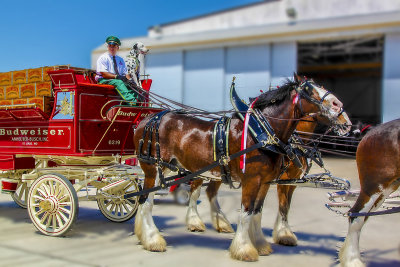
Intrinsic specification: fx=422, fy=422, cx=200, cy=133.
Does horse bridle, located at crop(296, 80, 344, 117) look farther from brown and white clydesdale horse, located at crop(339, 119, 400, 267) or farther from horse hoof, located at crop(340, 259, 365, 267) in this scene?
horse hoof, located at crop(340, 259, 365, 267)

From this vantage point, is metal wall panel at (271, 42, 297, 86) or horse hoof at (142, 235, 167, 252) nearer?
horse hoof at (142, 235, 167, 252)

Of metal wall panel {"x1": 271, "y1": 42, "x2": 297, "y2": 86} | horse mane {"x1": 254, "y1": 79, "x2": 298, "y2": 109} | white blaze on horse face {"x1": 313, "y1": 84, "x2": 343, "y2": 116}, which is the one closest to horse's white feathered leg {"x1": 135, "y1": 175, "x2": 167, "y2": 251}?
horse mane {"x1": 254, "y1": 79, "x2": 298, "y2": 109}

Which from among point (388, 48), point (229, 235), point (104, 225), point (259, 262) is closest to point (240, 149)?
point (259, 262)

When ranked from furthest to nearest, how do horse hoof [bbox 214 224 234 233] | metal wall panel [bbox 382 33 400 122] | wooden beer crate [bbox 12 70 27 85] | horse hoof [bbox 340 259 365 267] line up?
1. metal wall panel [bbox 382 33 400 122]
2. wooden beer crate [bbox 12 70 27 85]
3. horse hoof [bbox 214 224 234 233]
4. horse hoof [bbox 340 259 365 267]

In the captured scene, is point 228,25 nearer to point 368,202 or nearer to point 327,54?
point 327,54

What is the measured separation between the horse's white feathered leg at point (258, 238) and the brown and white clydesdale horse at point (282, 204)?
55cm

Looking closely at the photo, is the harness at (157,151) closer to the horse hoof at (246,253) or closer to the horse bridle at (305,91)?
the horse hoof at (246,253)

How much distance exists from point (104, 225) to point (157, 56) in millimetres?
11695

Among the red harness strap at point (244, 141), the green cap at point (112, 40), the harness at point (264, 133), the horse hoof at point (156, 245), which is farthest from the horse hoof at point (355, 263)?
the green cap at point (112, 40)

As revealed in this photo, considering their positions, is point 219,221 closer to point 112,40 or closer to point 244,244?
point 244,244

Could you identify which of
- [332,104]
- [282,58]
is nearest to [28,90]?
[332,104]

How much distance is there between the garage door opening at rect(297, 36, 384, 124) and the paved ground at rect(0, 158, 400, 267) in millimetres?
6784

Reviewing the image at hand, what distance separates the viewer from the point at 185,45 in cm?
1692

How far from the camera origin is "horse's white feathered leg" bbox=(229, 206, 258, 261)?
15.8 feet
